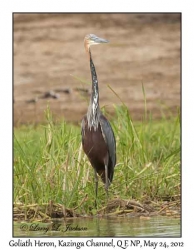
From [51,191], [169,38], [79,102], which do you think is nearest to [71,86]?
[79,102]

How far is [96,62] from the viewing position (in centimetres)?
1828

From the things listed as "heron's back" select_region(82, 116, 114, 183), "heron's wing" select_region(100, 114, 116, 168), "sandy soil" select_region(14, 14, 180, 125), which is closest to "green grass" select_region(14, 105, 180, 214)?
"heron's back" select_region(82, 116, 114, 183)

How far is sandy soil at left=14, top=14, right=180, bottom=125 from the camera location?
53.0 feet

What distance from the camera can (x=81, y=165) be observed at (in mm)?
7848

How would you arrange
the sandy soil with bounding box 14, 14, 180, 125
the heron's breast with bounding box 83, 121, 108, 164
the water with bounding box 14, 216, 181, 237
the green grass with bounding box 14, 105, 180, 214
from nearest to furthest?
the water with bounding box 14, 216, 181, 237 < the green grass with bounding box 14, 105, 180, 214 < the heron's breast with bounding box 83, 121, 108, 164 < the sandy soil with bounding box 14, 14, 180, 125

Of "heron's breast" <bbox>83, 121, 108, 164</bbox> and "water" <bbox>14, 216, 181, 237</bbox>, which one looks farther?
"heron's breast" <bbox>83, 121, 108, 164</bbox>

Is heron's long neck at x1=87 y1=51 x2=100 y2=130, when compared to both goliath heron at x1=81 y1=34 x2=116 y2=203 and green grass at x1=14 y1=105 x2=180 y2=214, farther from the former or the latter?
green grass at x1=14 y1=105 x2=180 y2=214

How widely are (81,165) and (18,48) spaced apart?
11.5 metres

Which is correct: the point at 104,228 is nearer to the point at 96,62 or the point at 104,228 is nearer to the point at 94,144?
the point at 94,144

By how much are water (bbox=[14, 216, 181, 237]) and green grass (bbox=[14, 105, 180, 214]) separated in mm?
276

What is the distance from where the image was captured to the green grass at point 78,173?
7.66 meters

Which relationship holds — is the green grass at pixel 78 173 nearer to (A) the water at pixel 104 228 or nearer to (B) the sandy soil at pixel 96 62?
(A) the water at pixel 104 228

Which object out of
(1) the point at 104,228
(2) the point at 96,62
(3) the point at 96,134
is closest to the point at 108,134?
(3) the point at 96,134

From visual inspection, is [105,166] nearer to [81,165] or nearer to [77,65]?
[81,165]
